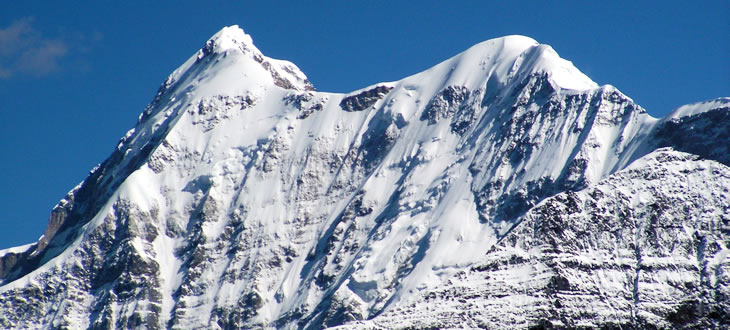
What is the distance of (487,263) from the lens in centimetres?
19938

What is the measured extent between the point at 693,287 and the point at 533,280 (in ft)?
57.2

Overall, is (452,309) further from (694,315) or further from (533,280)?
(694,315)

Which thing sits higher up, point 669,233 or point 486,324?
point 669,233

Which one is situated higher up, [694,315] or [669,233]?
[669,233]

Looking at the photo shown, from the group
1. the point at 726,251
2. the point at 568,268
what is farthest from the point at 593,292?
the point at 726,251

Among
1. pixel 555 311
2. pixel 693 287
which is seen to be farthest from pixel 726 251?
pixel 555 311

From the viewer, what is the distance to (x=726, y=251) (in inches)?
7667

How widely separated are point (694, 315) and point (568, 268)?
594 inches

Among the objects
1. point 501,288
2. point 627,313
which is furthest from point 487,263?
point 627,313

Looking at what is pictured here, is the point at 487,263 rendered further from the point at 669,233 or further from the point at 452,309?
the point at 669,233

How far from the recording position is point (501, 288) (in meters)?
195

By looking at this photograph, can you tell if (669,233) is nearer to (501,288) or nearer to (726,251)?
(726,251)

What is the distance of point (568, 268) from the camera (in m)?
194

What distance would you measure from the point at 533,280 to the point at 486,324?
7.66m
